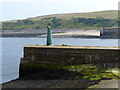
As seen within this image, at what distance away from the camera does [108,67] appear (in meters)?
25.4

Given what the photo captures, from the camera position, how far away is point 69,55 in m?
27.0

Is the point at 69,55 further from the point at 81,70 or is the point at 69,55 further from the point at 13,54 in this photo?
the point at 13,54

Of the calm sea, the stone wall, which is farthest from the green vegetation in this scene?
the calm sea

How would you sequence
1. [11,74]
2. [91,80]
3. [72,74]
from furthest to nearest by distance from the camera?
[11,74], [72,74], [91,80]

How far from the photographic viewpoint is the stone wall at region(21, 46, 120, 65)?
25.8 m

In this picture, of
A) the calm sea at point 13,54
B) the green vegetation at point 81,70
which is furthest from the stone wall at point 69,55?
the calm sea at point 13,54

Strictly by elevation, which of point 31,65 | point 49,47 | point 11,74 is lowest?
point 11,74

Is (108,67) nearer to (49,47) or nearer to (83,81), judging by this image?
(83,81)

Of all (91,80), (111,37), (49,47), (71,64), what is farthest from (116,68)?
(111,37)

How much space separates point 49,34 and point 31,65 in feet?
12.7

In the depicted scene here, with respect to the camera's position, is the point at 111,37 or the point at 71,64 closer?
the point at 71,64

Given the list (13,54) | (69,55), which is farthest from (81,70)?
(13,54)

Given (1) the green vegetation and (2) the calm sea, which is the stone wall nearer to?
(1) the green vegetation

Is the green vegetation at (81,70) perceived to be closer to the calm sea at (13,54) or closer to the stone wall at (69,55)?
the stone wall at (69,55)
